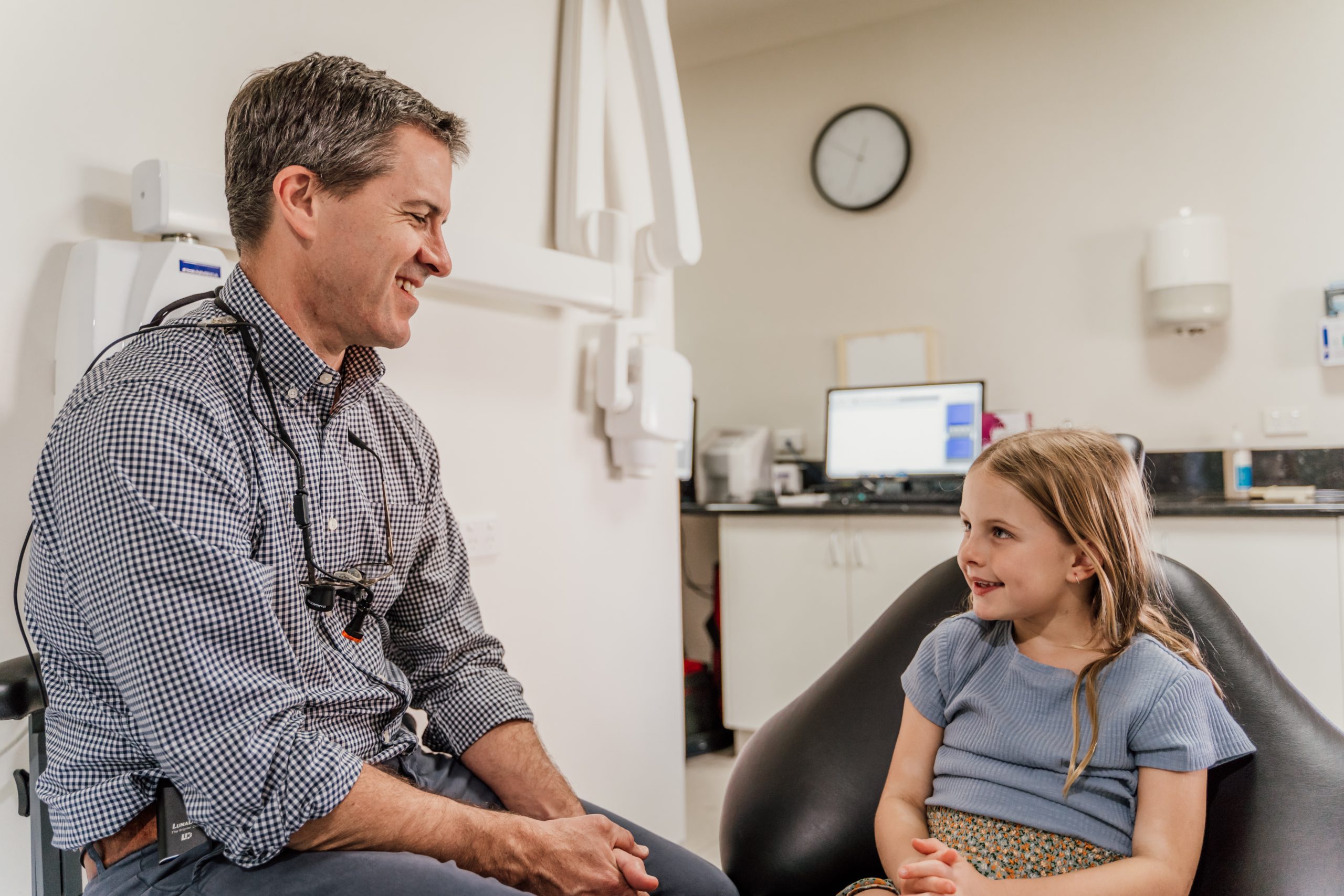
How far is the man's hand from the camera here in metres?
1.08

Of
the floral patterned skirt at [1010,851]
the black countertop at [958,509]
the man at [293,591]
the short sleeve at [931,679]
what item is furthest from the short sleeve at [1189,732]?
the black countertop at [958,509]

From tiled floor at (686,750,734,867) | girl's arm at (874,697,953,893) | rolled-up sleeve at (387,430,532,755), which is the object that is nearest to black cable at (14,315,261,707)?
rolled-up sleeve at (387,430,532,755)

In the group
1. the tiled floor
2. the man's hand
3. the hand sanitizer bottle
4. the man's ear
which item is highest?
the man's ear

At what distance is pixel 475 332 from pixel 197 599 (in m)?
0.97

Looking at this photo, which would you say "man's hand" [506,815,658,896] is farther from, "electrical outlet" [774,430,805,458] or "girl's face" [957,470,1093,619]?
"electrical outlet" [774,430,805,458]

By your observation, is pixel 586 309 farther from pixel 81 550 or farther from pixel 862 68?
pixel 862 68

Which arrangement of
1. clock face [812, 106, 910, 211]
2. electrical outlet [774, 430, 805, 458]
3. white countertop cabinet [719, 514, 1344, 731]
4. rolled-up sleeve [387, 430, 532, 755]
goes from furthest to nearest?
1. electrical outlet [774, 430, 805, 458]
2. clock face [812, 106, 910, 211]
3. white countertop cabinet [719, 514, 1344, 731]
4. rolled-up sleeve [387, 430, 532, 755]

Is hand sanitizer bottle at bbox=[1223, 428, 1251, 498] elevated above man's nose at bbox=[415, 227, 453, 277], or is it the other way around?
man's nose at bbox=[415, 227, 453, 277]

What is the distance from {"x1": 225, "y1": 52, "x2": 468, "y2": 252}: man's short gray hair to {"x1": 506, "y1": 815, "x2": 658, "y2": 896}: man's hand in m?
0.76

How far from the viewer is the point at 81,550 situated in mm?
953

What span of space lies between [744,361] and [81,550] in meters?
3.38

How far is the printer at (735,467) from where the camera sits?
12.0 feet

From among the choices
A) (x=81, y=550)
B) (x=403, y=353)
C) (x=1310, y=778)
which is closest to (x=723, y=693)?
(x=403, y=353)

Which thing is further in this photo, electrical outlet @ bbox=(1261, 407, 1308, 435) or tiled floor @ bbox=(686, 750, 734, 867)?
electrical outlet @ bbox=(1261, 407, 1308, 435)
